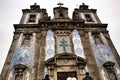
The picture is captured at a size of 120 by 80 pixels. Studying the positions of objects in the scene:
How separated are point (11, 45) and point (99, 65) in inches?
285

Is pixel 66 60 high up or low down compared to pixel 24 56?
down

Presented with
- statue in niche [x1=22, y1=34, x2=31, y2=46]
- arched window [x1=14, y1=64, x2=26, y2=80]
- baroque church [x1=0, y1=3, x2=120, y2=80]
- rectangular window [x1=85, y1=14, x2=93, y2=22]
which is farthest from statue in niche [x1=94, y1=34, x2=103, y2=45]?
arched window [x1=14, y1=64, x2=26, y2=80]

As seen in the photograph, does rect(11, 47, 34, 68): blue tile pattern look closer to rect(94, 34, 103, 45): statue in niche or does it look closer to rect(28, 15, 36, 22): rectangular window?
rect(28, 15, 36, 22): rectangular window

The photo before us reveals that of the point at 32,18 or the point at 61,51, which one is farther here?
the point at 32,18

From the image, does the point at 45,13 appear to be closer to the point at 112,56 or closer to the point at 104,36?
the point at 104,36

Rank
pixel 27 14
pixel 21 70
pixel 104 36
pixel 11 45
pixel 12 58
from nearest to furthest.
→ 1. pixel 21 70
2. pixel 12 58
3. pixel 11 45
4. pixel 104 36
5. pixel 27 14

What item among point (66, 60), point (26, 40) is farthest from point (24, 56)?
point (66, 60)

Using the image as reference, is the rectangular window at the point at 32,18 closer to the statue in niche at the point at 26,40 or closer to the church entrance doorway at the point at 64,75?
the statue in niche at the point at 26,40

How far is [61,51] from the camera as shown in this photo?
49.7 feet

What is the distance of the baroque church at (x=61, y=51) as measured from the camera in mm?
13625

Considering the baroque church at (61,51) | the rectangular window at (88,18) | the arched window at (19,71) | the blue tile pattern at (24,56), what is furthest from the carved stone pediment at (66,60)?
the rectangular window at (88,18)

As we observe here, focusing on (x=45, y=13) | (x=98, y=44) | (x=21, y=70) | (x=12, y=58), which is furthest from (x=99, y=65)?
(x=45, y=13)

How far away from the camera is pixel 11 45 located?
1609 cm

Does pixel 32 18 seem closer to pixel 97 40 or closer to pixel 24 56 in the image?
pixel 24 56
